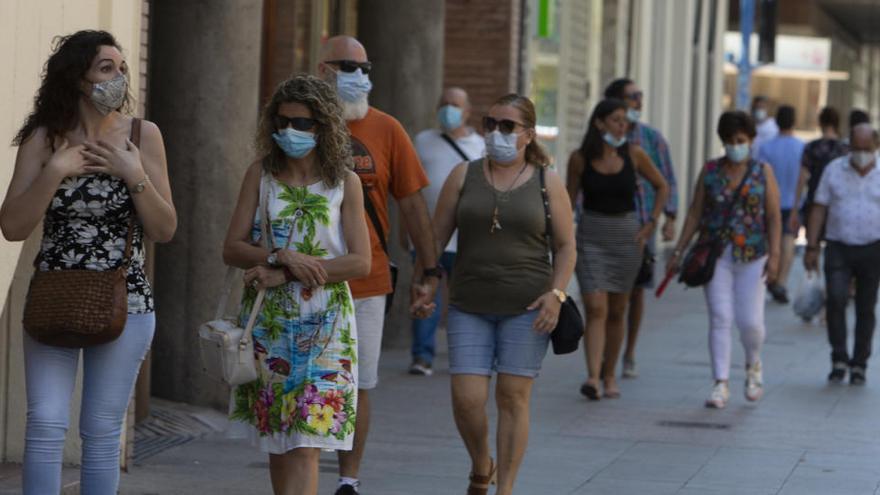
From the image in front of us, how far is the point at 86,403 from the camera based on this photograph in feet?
20.1

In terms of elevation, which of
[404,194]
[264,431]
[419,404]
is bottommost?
[419,404]

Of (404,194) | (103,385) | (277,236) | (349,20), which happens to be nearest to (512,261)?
(404,194)

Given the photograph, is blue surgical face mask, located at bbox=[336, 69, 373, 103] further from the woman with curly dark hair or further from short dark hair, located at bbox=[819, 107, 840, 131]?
short dark hair, located at bbox=[819, 107, 840, 131]

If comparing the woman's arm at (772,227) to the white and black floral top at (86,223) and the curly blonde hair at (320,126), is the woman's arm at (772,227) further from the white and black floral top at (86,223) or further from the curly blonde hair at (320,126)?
the white and black floral top at (86,223)

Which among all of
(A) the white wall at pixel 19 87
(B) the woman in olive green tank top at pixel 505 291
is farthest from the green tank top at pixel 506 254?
(A) the white wall at pixel 19 87

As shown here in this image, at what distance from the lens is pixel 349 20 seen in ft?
52.0

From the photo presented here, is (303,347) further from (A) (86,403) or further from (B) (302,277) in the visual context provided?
(A) (86,403)

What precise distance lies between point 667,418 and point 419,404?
4.88 ft

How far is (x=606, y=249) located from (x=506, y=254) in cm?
421

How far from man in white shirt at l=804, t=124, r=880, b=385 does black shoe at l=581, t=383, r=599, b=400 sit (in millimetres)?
2275

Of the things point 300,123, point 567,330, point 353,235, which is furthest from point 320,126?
point 567,330

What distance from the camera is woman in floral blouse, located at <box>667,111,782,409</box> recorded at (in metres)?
11.8

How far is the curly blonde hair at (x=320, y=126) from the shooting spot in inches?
263

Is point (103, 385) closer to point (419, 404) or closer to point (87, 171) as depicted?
point (87, 171)
